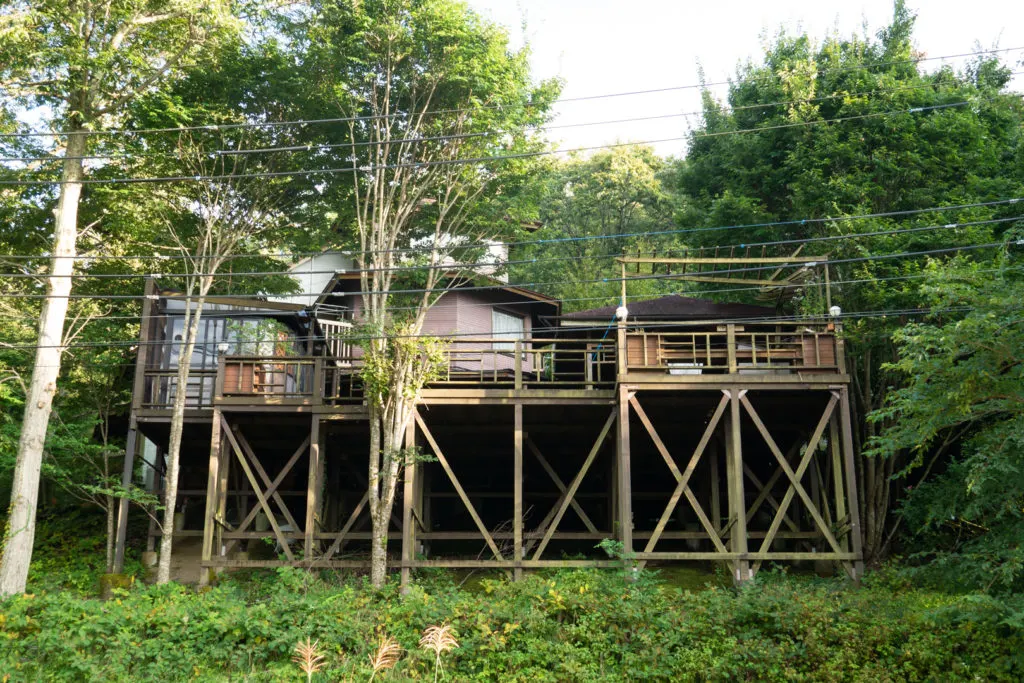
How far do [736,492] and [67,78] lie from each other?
13.9 m

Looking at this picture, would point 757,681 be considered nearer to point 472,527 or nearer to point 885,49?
point 472,527

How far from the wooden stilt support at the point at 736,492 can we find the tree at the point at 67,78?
11.5m

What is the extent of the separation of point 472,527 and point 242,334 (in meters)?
7.16

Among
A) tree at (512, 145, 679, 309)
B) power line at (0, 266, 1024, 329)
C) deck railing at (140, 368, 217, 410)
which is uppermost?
tree at (512, 145, 679, 309)

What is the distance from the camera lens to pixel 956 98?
1872 centimetres

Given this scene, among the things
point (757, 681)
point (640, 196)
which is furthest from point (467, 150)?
point (640, 196)

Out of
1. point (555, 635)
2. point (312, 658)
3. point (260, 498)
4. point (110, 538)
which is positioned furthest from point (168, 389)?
point (555, 635)

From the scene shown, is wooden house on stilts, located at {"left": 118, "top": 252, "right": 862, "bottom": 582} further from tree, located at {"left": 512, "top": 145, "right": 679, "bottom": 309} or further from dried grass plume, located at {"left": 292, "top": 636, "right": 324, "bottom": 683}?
tree, located at {"left": 512, "top": 145, "right": 679, "bottom": 309}

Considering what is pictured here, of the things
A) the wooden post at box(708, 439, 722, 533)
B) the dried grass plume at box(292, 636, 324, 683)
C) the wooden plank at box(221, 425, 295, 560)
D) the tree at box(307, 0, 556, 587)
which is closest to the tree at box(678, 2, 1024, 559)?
the wooden post at box(708, 439, 722, 533)

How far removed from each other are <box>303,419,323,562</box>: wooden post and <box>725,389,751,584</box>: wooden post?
7.47 meters

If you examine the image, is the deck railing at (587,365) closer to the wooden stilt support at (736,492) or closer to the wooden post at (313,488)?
the wooden post at (313,488)

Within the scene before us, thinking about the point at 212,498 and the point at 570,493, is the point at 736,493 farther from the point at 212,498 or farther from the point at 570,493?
the point at 212,498

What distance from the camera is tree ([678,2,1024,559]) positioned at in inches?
661

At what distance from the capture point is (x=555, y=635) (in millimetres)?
12141
